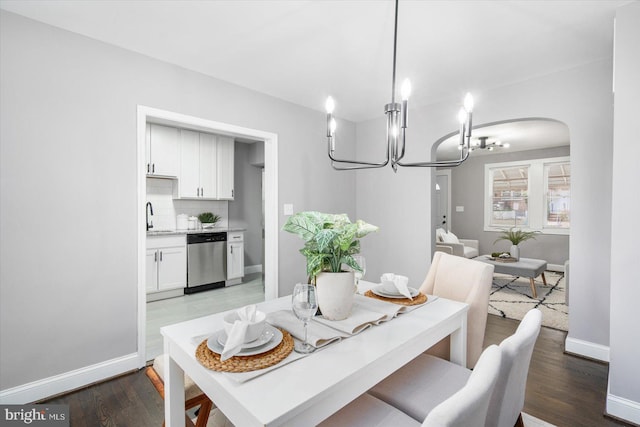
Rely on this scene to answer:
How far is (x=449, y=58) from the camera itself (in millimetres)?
2463

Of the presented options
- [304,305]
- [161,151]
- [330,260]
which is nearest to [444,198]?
[161,151]

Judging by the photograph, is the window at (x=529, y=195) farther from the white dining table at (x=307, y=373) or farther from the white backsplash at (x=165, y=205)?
the white backsplash at (x=165, y=205)

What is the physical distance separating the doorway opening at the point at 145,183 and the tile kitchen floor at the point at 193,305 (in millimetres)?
549

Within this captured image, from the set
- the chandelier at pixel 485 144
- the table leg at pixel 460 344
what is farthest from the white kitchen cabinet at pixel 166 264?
the chandelier at pixel 485 144

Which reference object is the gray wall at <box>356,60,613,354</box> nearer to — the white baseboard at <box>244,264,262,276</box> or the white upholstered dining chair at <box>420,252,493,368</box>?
the white upholstered dining chair at <box>420,252,493,368</box>

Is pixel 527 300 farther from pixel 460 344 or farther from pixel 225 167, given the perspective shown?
pixel 225 167

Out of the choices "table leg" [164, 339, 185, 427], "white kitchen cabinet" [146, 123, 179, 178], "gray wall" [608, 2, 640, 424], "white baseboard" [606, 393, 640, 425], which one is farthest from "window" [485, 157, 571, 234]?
"table leg" [164, 339, 185, 427]

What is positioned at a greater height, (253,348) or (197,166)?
(197,166)

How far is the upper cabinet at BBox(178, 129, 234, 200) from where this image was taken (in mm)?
4453

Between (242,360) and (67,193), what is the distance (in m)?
1.93

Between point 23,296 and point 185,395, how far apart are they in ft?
4.78

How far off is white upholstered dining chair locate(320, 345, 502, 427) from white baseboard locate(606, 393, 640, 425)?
1600 mm

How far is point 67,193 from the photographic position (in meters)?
2.06

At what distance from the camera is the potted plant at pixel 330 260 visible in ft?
4.17
